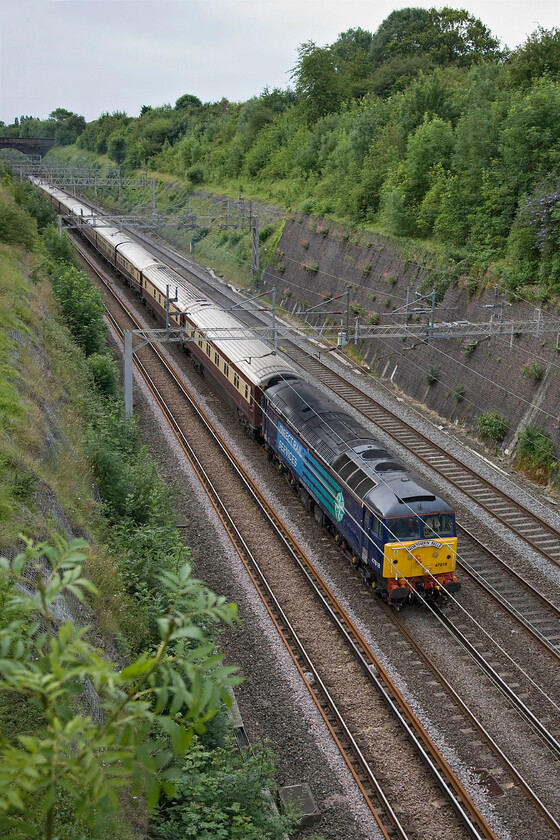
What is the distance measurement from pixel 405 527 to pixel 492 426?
1100 centimetres

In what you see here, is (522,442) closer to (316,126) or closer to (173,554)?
(173,554)

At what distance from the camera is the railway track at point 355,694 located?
1106 centimetres

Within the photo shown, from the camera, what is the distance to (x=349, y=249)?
4006 centimetres

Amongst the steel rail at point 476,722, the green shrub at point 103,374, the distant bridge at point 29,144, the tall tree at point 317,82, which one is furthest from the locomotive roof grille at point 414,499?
the distant bridge at point 29,144

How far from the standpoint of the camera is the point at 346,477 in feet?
57.2

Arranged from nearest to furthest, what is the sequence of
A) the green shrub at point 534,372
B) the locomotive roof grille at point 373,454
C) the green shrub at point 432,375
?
the locomotive roof grille at point 373,454
the green shrub at point 534,372
the green shrub at point 432,375

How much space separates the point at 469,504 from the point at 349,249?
72.9 feet

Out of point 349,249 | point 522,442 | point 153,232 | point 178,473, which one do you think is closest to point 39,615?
point 178,473

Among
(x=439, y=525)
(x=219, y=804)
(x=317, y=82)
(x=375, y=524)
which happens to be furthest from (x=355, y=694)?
(x=317, y=82)

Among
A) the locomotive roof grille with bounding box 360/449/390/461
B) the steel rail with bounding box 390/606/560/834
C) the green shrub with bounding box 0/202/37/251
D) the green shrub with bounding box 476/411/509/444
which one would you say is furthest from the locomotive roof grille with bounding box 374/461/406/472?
the green shrub with bounding box 0/202/37/251

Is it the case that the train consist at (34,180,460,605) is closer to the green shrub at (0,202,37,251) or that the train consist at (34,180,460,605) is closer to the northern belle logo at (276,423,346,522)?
the northern belle logo at (276,423,346,522)

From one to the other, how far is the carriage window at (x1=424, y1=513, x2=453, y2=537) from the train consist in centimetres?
2

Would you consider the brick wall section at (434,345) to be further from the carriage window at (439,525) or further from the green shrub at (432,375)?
the carriage window at (439,525)

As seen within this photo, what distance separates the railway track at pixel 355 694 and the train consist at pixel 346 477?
1.32 m
